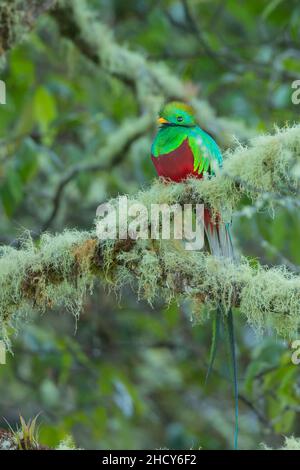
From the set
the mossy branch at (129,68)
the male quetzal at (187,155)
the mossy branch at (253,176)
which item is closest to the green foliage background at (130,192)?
the mossy branch at (129,68)

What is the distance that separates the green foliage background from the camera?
4.00 metres

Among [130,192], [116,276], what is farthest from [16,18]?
[130,192]

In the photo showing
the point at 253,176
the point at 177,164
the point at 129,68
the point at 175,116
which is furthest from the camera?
the point at 129,68

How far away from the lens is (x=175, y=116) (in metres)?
2.86

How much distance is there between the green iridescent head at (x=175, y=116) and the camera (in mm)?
2861

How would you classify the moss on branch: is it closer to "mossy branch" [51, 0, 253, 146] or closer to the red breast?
the red breast

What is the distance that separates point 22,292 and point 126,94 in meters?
2.77

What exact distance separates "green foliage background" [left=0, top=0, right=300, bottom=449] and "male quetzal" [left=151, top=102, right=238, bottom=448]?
0.56 m

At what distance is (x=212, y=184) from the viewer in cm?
228

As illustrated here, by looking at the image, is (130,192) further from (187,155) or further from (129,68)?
(187,155)

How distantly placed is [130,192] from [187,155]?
1.83 m

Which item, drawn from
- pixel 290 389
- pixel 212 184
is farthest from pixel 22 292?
pixel 290 389

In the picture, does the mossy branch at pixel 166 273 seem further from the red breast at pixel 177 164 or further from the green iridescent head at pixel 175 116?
the green iridescent head at pixel 175 116

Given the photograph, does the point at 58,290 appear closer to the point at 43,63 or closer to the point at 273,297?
the point at 273,297
